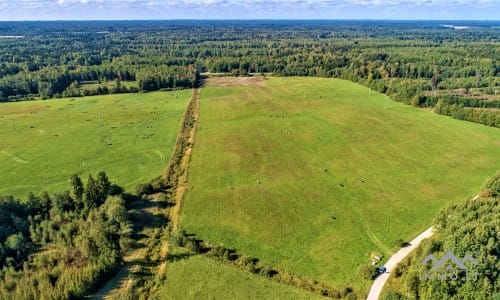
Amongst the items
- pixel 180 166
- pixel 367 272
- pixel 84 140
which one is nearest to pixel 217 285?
pixel 367 272

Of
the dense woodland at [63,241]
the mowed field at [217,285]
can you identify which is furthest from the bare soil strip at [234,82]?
the mowed field at [217,285]

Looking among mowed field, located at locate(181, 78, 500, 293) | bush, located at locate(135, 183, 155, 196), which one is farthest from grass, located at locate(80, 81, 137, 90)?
bush, located at locate(135, 183, 155, 196)

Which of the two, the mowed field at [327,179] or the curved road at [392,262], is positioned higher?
the mowed field at [327,179]

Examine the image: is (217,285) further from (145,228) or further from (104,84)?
(104,84)

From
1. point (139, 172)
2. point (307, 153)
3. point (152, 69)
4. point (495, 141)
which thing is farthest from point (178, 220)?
point (152, 69)

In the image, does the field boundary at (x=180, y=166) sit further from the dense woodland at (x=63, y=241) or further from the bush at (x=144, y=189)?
the dense woodland at (x=63, y=241)

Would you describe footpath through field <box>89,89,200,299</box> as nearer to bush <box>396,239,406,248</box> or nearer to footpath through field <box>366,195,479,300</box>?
footpath through field <box>366,195,479,300</box>
